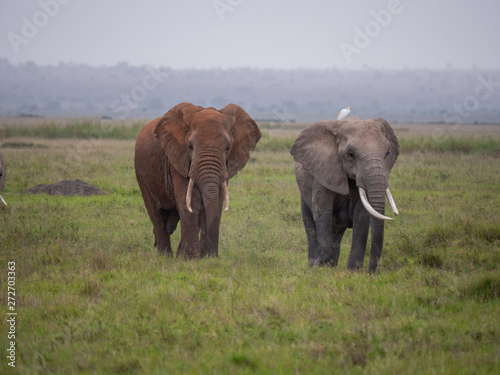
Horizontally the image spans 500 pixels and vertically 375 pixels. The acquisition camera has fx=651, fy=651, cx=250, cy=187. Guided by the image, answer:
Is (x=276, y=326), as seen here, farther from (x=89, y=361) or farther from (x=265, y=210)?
(x=265, y=210)

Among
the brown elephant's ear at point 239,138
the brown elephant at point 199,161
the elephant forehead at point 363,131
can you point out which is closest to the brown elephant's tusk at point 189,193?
the brown elephant at point 199,161

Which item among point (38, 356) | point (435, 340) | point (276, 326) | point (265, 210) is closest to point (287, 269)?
point (276, 326)

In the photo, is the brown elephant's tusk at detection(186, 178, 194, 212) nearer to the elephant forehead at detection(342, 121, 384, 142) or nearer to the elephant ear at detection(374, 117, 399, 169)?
the elephant forehead at detection(342, 121, 384, 142)

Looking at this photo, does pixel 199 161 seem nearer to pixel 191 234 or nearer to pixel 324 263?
pixel 191 234

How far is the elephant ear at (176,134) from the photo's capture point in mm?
8969

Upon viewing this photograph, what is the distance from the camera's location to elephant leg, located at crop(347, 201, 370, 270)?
26.9ft

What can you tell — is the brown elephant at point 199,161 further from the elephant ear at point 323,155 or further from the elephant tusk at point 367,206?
the elephant tusk at point 367,206

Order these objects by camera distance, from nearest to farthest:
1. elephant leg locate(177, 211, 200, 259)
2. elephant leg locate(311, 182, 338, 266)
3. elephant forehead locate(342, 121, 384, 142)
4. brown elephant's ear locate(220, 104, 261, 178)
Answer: elephant forehead locate(342, 121, 384, 142) → elephant leg locate(311, 182, 338, 266) → elephant leg locate(177, 211, 200, 259) → brown elephant's ear locate(220, 104, 261, 178)

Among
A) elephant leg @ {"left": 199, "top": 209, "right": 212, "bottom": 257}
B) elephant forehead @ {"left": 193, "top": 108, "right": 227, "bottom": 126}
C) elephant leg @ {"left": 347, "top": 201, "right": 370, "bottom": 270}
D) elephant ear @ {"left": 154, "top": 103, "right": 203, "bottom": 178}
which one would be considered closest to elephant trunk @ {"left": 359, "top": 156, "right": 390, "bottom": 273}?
elephant leg @ {"left": 347, "top": 201, "right": 370, "bottom": 270}

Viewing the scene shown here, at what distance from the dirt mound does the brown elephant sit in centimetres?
609

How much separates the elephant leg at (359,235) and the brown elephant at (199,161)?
1.80 metres

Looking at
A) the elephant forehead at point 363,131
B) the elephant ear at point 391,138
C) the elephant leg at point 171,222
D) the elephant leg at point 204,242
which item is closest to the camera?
the elephant forehead at point 363,131

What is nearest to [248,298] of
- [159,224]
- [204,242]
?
[204,242]

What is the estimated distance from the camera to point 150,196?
10656 mm
